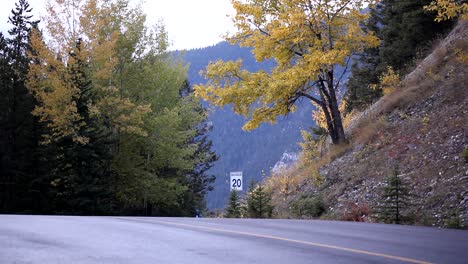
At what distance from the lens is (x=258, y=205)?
61.9 feet

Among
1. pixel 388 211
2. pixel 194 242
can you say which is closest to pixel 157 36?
pixel 388 211

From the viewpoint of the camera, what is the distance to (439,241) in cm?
829

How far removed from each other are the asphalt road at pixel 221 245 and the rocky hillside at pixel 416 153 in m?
3.94

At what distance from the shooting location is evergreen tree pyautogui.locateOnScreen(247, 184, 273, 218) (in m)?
18.8

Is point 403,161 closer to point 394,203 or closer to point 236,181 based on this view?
point 394,203

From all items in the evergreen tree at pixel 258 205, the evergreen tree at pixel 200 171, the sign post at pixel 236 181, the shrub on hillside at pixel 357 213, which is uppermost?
the evergreen tree at pixel 200 171

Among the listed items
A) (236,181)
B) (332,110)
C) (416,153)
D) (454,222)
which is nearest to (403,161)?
(416,153)

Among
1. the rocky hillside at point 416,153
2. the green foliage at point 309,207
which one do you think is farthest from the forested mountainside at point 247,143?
the green foliage at point 309,207

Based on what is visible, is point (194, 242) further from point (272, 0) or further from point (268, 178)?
point (268, 178)

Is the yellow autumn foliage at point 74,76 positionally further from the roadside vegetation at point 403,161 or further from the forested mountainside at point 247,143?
the forested mountainside at point 247,143

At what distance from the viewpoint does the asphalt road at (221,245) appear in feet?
20.4

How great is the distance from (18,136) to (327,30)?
62.6 ft

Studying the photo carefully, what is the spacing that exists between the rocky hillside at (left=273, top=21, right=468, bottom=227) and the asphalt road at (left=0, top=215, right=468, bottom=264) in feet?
12.9

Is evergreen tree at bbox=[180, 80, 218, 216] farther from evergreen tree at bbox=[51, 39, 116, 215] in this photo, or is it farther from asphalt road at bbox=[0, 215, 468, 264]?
asphalt road at bbox=[0, 215, 468, 264]
